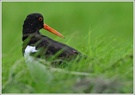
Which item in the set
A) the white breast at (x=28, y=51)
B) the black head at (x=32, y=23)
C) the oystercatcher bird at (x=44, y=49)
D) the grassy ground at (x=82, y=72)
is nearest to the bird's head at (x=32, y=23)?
the black head at (x=32, y=23)

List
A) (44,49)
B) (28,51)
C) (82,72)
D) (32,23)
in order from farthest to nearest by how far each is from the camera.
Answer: (32,23) → (28,51) → (44,49) → (82,72)

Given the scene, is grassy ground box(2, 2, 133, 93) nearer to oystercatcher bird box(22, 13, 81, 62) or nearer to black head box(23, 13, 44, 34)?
oystercatcher bird box(22, 13, 81, 62)

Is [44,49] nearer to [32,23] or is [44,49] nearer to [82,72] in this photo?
[82,72]

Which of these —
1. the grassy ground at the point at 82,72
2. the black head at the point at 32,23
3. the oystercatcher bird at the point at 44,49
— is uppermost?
the black head at the point at 32,23

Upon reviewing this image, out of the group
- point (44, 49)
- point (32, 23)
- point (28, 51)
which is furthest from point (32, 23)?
point (44, 49)

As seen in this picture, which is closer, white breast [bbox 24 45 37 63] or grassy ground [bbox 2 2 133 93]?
grassy ground [bbox 2 2 133 93]

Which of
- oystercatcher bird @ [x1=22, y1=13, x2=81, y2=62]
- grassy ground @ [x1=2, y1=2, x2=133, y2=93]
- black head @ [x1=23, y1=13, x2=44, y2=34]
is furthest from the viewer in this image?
black head @ [x1=23, y1=13, x2=44, y2=34]

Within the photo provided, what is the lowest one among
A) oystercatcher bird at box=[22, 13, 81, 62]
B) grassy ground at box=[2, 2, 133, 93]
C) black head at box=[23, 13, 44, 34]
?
grassy ground at box=[2, 2, 133, 93]

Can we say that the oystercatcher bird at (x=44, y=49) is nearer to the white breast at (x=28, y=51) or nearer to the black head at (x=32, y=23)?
the white breast at (x=28, y=51)

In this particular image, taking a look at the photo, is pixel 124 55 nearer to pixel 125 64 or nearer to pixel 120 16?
pixel 125 64

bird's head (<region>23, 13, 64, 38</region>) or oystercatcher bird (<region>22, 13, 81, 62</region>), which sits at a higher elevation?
bird's head (<region>23, 13, 64, 38</region>)

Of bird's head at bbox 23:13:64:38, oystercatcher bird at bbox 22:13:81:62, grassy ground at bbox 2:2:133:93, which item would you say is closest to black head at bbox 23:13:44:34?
bird's head at bbox 23:13:64:38
